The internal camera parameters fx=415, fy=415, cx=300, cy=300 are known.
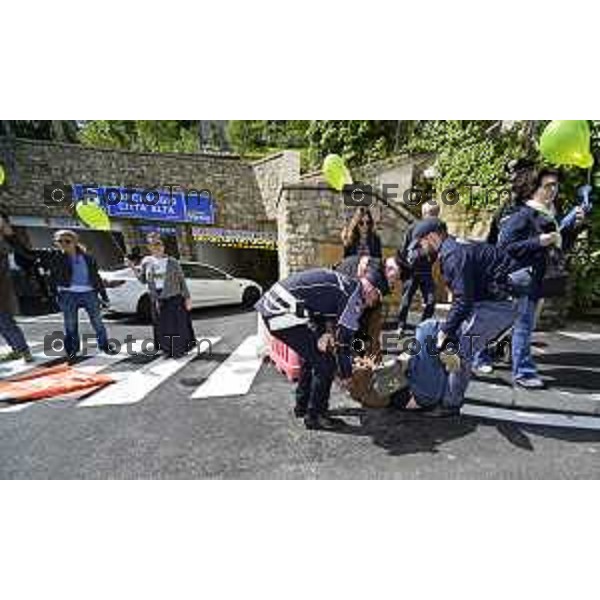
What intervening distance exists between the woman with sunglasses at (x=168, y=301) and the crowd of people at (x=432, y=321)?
139 centimetres

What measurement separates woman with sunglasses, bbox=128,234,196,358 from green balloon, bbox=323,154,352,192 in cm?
161

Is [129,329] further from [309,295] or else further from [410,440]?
[410,440]

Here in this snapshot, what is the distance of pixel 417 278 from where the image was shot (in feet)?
12.5

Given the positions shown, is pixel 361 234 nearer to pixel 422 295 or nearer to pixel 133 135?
pixel 422 295

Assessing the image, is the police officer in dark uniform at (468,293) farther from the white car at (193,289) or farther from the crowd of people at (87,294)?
the crowd of people at (87,294)

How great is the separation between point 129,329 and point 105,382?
0.78 metres

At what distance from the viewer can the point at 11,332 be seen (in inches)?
157

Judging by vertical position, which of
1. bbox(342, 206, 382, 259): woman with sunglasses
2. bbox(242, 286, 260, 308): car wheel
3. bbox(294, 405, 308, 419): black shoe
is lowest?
bbox(294, 405, 308, 419): black shoe

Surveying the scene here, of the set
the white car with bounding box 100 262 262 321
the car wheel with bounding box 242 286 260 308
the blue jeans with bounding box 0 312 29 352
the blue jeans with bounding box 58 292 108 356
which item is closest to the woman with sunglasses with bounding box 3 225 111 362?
the blue jeans with bounding box 58 292 108 356

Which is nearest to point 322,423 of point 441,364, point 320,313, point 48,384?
point 320,313

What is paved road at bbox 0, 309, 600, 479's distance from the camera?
2.37 m

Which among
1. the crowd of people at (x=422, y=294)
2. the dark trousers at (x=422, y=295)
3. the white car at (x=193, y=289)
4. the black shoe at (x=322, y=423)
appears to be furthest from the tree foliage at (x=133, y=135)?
the black shoe at (x=322, y=423)

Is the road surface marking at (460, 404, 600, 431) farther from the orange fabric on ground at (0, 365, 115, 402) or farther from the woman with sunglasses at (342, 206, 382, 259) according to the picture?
the orange fabric on ground at (0, 365, 115, 402)

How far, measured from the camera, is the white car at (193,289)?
374 centimetres
